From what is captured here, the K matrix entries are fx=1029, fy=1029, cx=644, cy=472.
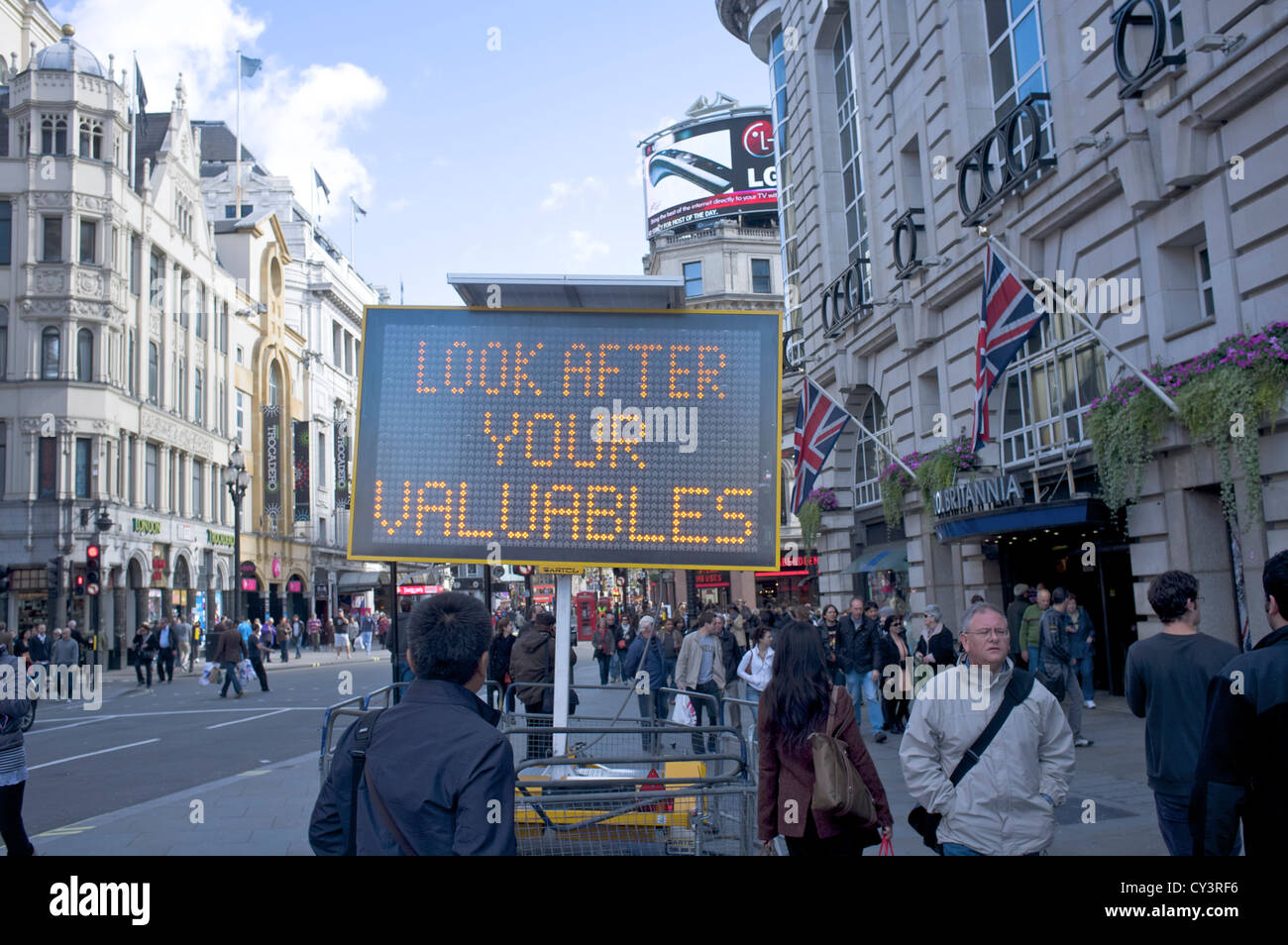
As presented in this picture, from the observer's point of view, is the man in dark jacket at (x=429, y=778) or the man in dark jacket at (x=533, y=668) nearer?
the man in dark jacket at (x=429, y=778)

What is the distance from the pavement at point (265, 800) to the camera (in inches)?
298

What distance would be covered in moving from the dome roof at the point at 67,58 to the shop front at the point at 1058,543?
36561 millimetres

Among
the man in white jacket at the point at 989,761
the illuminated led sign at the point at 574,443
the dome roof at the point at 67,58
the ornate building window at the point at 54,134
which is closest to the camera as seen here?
the man in white jacket at the point at 989,761

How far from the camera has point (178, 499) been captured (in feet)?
150

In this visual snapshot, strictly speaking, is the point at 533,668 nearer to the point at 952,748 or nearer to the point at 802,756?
the point at 802,756

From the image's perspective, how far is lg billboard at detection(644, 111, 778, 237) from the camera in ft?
200

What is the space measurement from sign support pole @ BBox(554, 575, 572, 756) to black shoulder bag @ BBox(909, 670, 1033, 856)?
248cm

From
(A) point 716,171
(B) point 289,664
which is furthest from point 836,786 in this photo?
(A) point 716,171

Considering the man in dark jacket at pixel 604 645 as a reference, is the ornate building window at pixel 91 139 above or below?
above

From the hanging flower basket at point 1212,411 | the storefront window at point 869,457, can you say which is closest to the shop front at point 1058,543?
the hanging flower basket at point 1212,411

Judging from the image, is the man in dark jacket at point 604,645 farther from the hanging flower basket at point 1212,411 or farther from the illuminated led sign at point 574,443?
the illuminated led sign at point 574,443

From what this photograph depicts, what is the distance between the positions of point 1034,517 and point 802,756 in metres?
10.9

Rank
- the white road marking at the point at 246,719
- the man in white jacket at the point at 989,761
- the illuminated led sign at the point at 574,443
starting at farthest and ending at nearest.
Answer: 1. the white road marking at the point at 246,719
2. the illuminated led sign at the point at 574,443
3. the man in white jacket at the point at 989,761
